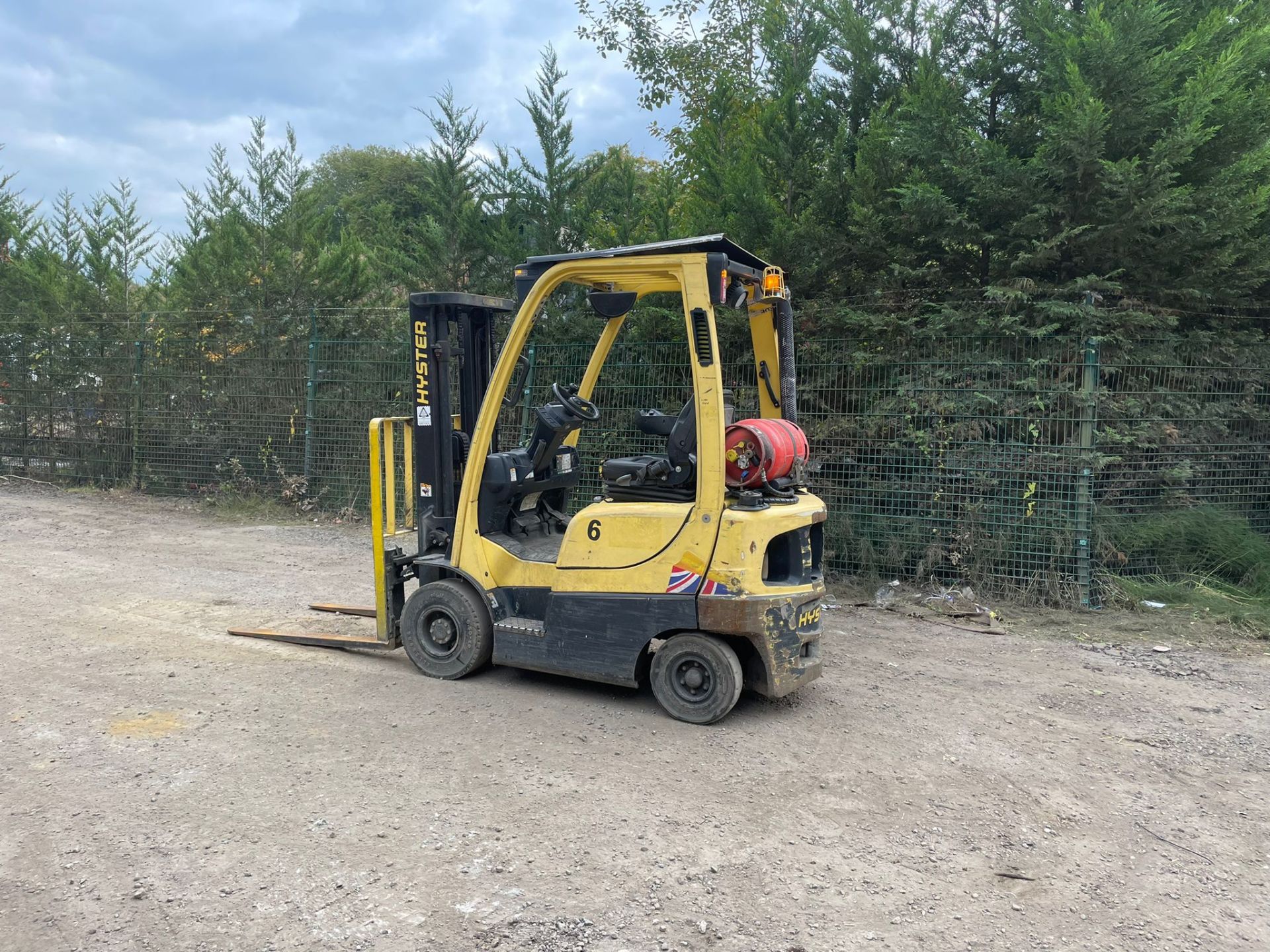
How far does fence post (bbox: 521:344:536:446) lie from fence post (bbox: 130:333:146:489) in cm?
644

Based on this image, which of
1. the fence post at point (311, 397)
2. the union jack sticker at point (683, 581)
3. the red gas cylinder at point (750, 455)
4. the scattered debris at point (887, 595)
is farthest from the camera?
the fence post at point (311, 397)

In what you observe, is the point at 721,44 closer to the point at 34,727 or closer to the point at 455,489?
the point at 455,489

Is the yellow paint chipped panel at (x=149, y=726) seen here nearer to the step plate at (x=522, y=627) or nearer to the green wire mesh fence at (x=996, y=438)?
the step plate at (x=522, y=627)

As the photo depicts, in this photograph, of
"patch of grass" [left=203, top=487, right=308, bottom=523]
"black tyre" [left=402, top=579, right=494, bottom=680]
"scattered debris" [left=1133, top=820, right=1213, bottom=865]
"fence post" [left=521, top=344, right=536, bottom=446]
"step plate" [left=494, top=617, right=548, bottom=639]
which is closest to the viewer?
"scattered debris" [left=1133, top=820, right=1213, bottom=865]

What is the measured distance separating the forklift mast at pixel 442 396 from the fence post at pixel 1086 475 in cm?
486

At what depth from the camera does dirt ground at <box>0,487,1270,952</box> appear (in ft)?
10.2

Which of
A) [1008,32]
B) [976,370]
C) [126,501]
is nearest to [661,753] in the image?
[976,370]

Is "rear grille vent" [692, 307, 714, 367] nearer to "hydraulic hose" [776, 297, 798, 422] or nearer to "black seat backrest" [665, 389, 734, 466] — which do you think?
"black seat backrest" [665, 389, 734, 466]

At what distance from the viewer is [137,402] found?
42.5ft

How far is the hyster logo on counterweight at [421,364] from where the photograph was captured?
5.56 m

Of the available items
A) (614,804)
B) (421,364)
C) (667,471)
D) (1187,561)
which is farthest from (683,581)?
(1187,561)

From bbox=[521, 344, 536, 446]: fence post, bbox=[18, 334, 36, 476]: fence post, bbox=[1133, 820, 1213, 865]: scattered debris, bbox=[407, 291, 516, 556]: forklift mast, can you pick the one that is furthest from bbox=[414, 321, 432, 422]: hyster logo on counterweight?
bbox=[18, 334, 36, 476]: fence post

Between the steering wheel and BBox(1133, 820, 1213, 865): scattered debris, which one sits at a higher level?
the steering wheel

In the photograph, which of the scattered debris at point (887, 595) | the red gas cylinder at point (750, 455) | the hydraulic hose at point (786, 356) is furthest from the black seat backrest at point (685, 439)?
the scattered debris at point (887, 595)
